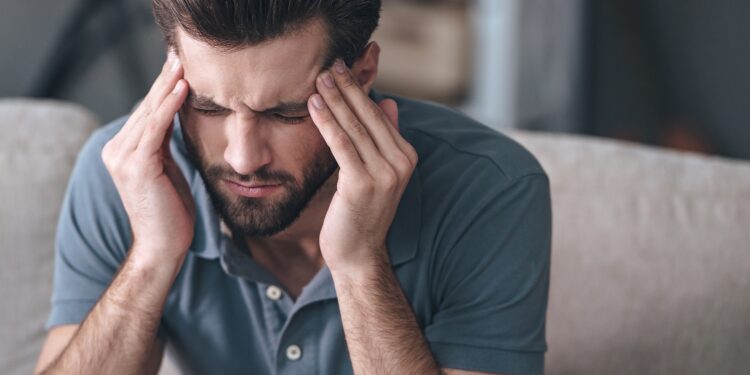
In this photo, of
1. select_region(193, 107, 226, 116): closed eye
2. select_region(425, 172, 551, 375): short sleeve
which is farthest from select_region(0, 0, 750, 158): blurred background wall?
select_region(193, 107, 226, 116): closed eye

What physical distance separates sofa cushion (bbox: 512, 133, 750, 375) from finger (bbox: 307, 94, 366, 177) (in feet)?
1.89

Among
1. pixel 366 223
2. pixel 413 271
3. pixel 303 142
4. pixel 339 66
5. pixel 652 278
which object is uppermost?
pixel 339 66

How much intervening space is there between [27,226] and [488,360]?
0.93m

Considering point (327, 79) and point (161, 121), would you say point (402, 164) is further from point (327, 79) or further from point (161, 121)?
point (161, 121)

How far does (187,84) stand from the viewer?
4.09 feet

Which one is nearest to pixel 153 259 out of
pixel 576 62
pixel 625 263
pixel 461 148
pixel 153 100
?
pixel 153 100

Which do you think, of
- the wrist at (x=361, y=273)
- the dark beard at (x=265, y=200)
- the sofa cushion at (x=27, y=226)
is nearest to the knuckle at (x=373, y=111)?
the dark beard at (x=265, y=200)

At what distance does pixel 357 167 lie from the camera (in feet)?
4.09

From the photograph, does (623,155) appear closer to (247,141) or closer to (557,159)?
(557,159)

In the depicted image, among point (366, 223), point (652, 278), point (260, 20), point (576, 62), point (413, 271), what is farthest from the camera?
point (576, 62)

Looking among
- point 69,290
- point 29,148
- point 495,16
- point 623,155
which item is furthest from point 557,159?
point 495,16

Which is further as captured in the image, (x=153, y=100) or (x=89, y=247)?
(x=89, y=247)

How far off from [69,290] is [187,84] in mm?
428

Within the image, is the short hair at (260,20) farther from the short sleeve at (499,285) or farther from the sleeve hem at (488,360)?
the sleeve hem at (488,360)
